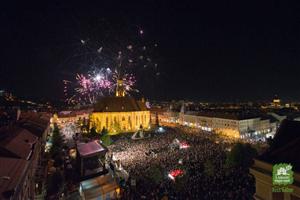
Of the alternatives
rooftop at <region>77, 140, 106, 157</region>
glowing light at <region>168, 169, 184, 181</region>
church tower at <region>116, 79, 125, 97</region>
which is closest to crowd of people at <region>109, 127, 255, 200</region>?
glowing light at <region>168, 169, 184, 181</region>

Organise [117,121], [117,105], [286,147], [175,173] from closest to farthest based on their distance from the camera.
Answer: [286,147], [175,173], [117,121], [117,105]

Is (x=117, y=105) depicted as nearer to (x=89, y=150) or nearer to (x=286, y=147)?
(x=89, y=150)

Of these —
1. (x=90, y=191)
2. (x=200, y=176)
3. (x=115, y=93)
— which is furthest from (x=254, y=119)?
(x=90, y=191)

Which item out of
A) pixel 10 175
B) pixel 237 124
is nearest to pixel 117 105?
pixel 237 124

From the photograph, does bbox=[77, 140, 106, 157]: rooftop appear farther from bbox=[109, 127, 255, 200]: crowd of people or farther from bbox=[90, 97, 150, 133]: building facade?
bbox=[90, 97, 150, 133]: building facade

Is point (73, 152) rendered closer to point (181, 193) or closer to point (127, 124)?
point (181, 193)

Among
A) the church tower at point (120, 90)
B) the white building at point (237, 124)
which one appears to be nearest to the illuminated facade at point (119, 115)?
the church tower at point (120, 90)
